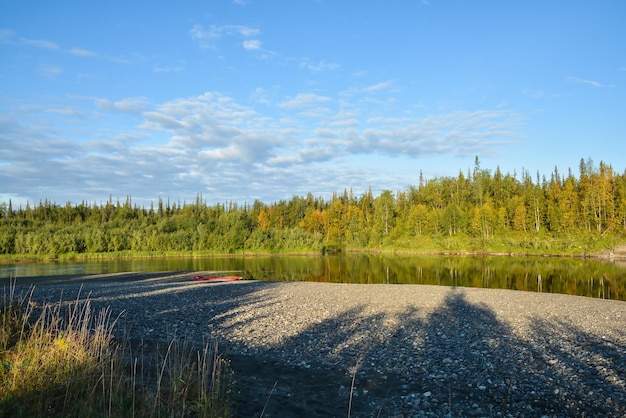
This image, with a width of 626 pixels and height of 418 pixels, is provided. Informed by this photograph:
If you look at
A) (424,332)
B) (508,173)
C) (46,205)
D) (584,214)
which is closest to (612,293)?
(424,332)

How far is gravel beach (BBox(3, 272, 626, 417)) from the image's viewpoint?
874 cm

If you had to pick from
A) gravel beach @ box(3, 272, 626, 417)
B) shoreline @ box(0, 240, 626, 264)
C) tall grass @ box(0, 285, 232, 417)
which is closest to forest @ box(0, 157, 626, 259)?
shoreline @ box(0, 240, 626, 264)

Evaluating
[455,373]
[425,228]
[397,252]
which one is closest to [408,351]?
[455,373]

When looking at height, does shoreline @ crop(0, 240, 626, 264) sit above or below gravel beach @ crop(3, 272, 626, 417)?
below

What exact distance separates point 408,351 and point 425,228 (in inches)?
4018

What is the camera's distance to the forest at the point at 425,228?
8981cm

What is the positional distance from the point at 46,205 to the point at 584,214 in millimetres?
185146

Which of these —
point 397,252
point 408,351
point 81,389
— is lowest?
point 397,252

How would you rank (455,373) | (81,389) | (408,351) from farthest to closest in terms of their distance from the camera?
(408,351)
(455,373)
(81,389)

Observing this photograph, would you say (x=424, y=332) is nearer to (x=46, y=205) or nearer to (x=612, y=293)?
(x=612, y=293)

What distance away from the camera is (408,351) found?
1272 centimetres

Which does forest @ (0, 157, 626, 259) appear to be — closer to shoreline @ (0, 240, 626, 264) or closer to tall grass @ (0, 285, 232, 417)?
shoreline @ (0, 240, 626, 264)

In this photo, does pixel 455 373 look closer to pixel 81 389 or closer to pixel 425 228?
pixel 81 389

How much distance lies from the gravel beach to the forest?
71116mm
